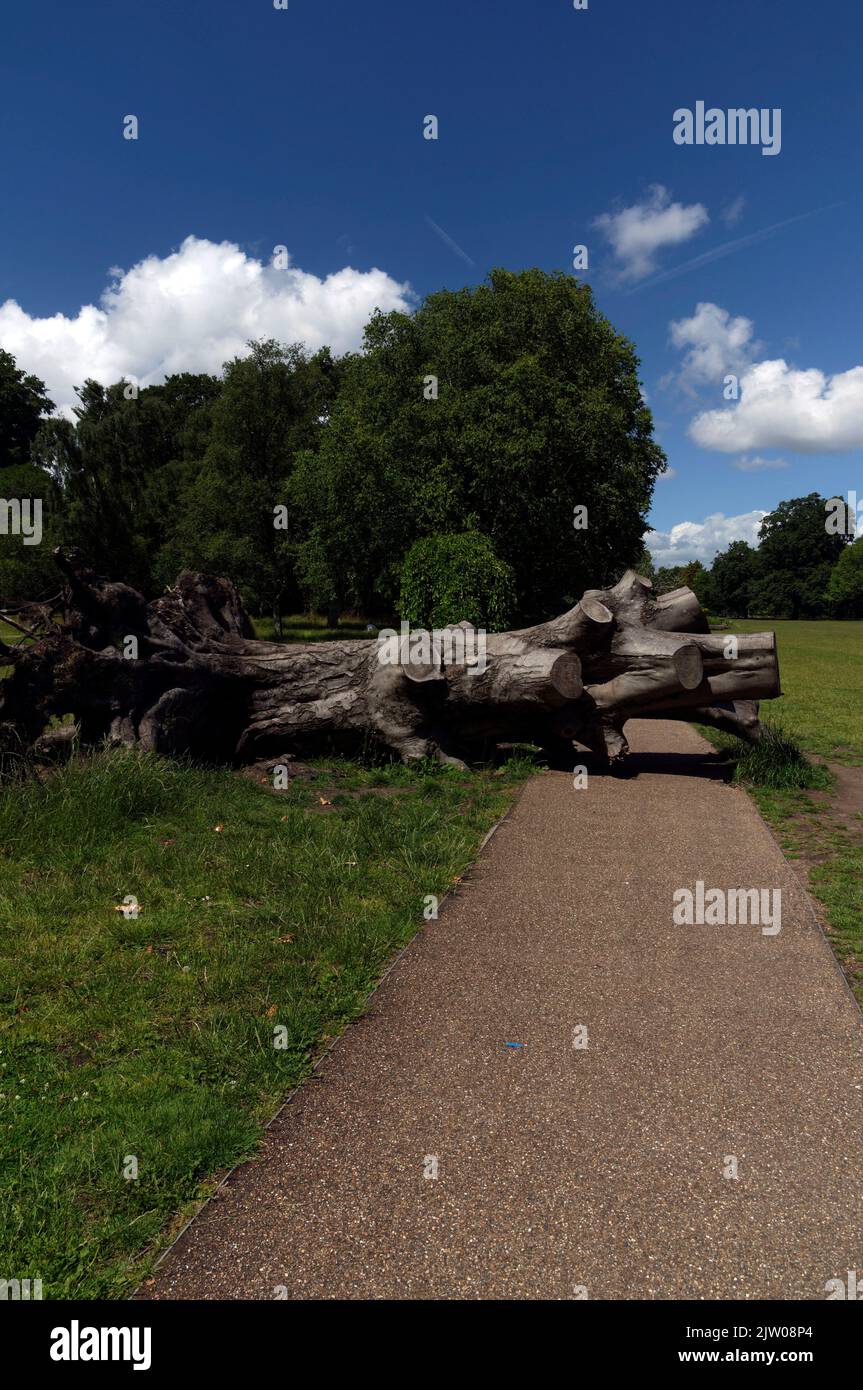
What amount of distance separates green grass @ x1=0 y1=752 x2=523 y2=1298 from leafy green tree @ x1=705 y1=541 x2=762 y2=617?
107441mm

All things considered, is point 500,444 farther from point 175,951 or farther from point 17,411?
point 17,411

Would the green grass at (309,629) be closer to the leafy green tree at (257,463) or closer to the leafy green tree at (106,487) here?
the leafy green tree at (257,463)

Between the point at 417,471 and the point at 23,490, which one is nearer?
the point at 417,471

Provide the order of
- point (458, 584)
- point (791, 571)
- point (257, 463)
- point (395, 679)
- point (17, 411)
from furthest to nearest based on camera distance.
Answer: point (791, 571) → point (17, 411) → point (257, 463) → point (458, 584) → point (395, 679)

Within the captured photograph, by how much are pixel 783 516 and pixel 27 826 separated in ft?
403

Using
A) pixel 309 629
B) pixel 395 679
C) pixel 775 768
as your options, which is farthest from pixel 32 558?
pixel 775 768

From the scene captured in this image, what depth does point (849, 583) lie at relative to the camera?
8988 centimetres

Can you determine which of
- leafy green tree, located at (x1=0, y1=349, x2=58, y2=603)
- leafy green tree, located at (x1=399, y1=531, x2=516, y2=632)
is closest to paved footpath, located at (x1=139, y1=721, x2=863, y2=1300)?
leafy green tree, located at (x1=0, y1=349, x2=58, y2=603)

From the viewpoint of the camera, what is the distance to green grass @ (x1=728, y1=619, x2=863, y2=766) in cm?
1373

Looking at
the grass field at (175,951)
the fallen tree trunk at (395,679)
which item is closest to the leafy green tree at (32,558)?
the fallen tree trunk at (395,679)

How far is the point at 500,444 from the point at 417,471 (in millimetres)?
2923

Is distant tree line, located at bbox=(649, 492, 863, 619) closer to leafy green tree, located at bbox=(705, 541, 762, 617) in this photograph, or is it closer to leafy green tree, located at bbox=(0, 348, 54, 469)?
leafy green tree, located at bbox=(705, 541, 762, 617)

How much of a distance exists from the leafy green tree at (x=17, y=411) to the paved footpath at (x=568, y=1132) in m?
66.8
